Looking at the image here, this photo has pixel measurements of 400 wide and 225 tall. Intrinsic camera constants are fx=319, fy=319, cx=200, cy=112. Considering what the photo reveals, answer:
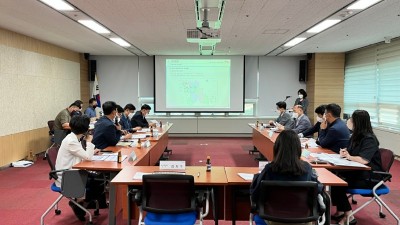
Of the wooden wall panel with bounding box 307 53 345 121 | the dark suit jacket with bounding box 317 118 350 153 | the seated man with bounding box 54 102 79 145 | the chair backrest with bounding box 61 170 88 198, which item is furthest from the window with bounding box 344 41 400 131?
the seated man with bounding box 54 102 79 145

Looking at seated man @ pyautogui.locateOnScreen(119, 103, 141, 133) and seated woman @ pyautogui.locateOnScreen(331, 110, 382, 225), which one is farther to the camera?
seated man @ pyautogui.locateOnScreen(119, 103, 141, 133)

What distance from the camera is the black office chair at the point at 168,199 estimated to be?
2461 mm

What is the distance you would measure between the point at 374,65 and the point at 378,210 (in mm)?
5459

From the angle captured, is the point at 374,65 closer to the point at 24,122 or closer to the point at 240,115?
the point at 240,115

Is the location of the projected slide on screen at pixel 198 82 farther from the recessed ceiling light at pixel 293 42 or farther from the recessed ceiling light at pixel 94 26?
the recessed ceiling light at pixel 94 26

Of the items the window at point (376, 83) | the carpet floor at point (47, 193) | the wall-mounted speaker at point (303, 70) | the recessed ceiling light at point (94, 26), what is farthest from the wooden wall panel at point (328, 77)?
the recessed ceiling light at point (94, 26)

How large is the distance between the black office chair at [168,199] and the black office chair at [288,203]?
56 cm

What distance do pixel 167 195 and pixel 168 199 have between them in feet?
Result: 0.12

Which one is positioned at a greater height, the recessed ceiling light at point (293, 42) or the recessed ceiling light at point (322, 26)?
the recessed ceiling light at point (293, 42)

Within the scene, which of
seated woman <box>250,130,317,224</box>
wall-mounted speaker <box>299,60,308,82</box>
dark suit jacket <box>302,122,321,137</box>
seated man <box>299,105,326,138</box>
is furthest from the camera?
wall-mounted speaker <box>299,60,308,82</box>

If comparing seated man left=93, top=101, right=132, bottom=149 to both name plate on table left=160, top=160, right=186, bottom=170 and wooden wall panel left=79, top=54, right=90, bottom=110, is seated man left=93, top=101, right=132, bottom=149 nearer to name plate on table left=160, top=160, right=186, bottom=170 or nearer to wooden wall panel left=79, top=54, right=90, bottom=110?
name plate on table left=160, top=160, right=186, bottom=170

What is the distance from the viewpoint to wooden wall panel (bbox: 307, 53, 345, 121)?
10039 mm

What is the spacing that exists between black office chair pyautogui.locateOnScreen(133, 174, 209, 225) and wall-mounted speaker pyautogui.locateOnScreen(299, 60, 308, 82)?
920 centimetres

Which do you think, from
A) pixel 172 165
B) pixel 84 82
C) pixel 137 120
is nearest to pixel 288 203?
pixel 172 165
